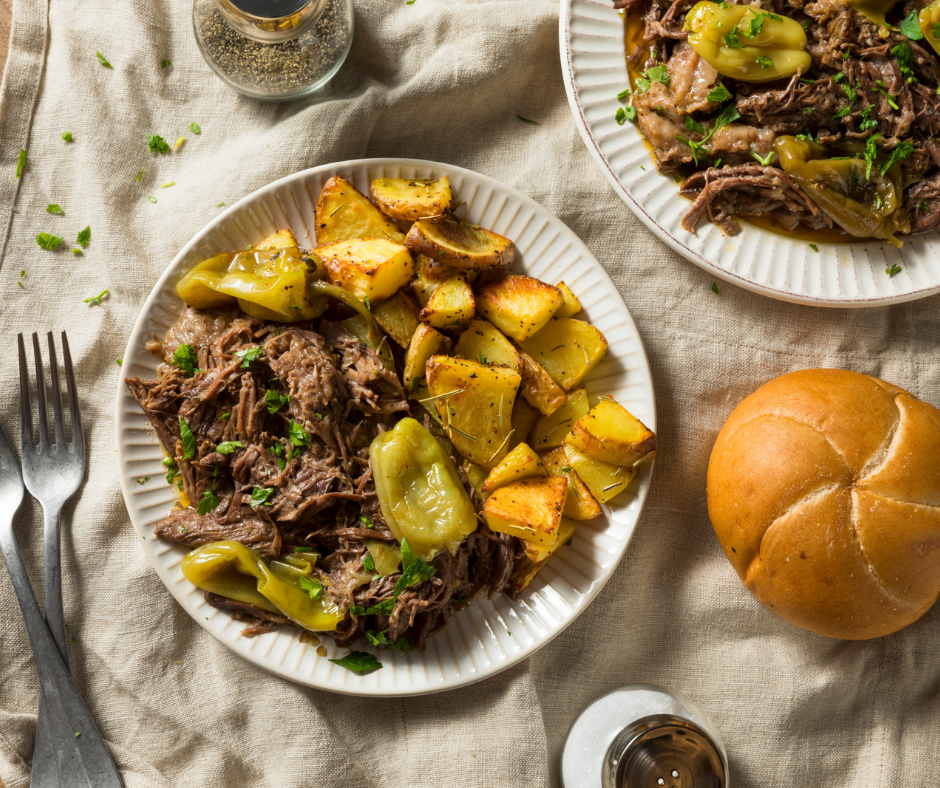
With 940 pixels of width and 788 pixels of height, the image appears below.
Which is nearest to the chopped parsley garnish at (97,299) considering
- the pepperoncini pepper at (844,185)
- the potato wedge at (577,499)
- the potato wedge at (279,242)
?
the potato wedge at (279,242)

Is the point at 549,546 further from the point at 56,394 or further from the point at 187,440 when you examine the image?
the point at 56,394

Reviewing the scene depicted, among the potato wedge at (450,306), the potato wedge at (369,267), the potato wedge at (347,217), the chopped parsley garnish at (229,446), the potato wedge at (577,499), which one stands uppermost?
the potato wedge at (347,217)

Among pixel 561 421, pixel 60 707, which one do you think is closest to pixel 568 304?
pixel 561 421

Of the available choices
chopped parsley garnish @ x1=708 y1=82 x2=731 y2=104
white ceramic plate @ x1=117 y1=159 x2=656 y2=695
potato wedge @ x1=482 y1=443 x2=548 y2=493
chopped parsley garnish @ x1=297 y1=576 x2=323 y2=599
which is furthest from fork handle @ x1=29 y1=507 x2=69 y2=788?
chopped parsley garnish @ x1=708 y1=82 x2=731 y2=104

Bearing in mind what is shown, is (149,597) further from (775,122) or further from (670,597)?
(775,122)

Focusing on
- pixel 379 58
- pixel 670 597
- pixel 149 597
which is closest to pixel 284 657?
pixel 149 597

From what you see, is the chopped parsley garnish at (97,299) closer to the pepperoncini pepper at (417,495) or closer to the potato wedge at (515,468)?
the pepperoncini pepper at (417,495)
